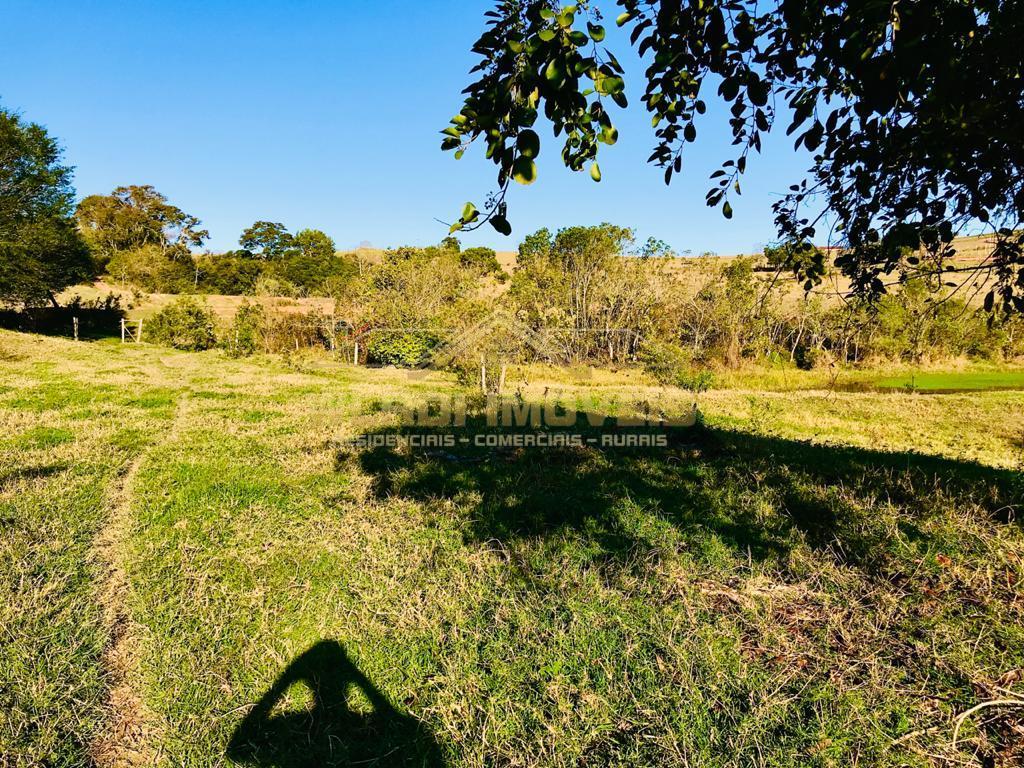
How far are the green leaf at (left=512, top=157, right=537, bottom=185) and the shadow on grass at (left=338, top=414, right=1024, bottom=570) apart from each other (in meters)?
2.86

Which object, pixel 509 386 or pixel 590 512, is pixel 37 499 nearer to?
pixel 590 512

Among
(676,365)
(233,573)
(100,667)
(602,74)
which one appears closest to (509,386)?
(676,365)

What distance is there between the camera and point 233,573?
3.26 metres

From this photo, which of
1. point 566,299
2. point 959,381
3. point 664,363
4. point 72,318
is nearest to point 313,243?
point 72,318

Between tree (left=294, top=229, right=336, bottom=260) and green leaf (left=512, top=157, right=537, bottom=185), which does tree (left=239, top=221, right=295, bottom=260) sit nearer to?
tree (left=294, top=229, right=336, bottom=260)

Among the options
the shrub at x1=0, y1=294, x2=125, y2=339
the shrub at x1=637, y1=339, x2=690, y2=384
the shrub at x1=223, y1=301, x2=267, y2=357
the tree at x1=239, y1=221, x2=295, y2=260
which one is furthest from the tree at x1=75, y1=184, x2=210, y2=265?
Answer: the shrub at x1=637, y1=339, x2=690, y2=384

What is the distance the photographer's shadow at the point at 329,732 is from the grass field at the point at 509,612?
11mm

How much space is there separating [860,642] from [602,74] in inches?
112

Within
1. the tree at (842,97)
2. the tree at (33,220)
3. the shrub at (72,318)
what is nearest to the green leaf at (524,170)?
the tree at (842,97)

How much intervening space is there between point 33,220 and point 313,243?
31.2 metres

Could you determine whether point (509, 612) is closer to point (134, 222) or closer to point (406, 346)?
point (406, 346)

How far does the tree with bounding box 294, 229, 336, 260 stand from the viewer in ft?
175

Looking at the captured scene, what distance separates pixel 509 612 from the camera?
109 inches

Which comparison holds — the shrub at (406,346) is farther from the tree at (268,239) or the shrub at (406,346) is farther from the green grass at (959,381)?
the tree at (268,239)
